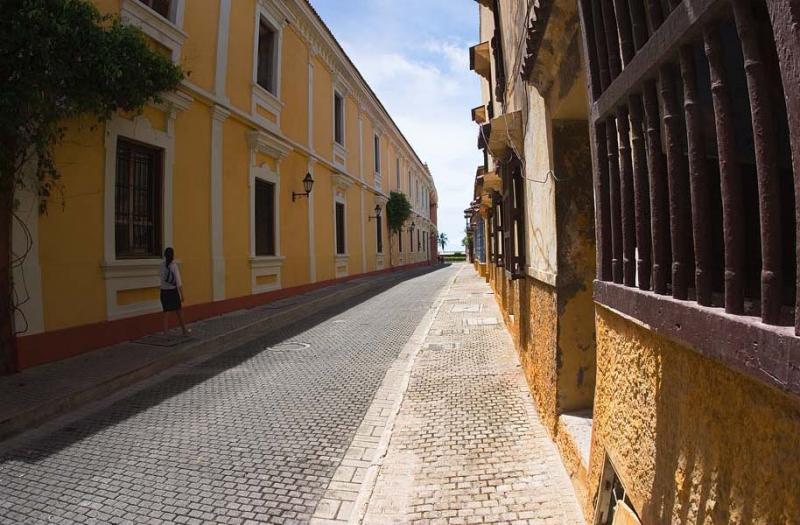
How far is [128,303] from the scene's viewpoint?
Answer: 23.9ft

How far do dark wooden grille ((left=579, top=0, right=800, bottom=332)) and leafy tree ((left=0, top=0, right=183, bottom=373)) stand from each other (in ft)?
18.3

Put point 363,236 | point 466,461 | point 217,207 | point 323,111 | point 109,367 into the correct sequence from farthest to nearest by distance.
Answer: point 363,236
point 323,111
point 217,207
point 109,367
point 466,461

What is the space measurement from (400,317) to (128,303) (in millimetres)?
5296

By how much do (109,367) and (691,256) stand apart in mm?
6487

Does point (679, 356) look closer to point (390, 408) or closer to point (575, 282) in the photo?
point (575, 282)

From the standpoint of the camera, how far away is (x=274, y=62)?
12.1m

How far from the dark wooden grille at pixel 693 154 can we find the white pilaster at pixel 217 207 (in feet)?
29.1

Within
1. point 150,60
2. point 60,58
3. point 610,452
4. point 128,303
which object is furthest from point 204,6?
point 610,452

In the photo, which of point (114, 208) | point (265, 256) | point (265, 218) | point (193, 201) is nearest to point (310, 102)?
point (265, 218)

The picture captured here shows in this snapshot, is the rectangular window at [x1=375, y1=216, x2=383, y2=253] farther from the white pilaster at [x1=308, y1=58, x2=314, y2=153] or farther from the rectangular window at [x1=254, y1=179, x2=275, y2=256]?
the rectangular window at [x1=254, y1=179, x2=275, y2=256]

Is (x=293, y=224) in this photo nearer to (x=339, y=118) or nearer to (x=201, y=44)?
(x=201, y=44)

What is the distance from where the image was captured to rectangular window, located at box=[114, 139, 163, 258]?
24.3 feet

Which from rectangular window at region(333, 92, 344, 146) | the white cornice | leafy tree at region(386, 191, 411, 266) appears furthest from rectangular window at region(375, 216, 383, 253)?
the white cornice

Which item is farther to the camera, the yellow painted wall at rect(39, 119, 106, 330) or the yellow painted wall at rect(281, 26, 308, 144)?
the yellow painted wall at rect(281, 26, 308, 144)
